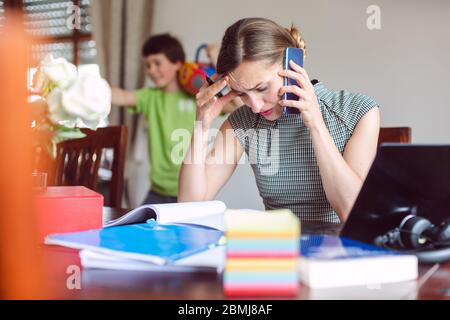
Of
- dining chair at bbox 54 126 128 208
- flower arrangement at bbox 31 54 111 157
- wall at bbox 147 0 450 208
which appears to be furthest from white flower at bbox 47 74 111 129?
wall at bbox 147 0 450 208

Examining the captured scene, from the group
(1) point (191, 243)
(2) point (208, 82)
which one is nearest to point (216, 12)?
(2) point (208, 82)

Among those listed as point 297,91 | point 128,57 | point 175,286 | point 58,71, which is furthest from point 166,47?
point 175,286

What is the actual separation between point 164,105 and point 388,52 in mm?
1146

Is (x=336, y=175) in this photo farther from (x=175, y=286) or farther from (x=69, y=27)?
(x=69, y=27)

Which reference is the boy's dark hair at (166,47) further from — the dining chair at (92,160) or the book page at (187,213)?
the book page at (187,213)

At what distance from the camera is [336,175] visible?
1.31 m

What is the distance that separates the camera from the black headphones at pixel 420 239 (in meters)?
0.79

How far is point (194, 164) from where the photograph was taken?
1.58 meters

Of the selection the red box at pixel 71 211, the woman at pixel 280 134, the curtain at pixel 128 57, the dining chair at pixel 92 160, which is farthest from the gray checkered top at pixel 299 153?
the curtain at pixel 128 57

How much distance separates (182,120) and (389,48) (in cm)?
108

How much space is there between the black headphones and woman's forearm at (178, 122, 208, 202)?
0.82m

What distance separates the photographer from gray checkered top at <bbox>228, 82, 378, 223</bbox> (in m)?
1.49

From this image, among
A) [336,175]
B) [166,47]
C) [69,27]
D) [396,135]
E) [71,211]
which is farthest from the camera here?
[69,27]
